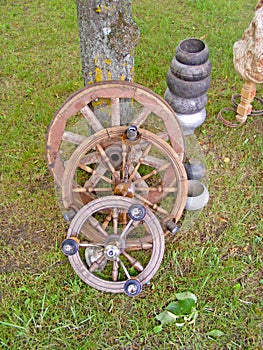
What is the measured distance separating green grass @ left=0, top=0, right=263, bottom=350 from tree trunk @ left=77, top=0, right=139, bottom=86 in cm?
92

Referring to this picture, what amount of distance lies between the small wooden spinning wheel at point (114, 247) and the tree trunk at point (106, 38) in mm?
965

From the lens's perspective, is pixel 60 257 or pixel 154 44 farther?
pixel 154 44

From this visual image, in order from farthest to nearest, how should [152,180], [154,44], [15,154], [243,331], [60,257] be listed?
1. [154,44]
2. [15,154]
3. [152,180]
4. [60,257]
5. [243,331]

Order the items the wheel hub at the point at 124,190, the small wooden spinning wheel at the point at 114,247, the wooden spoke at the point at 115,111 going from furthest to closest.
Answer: the wooden spoke at the point at 115,111, the wheel hub at the point at 124,190, the small wooden spinning wheel at the point at 114,247

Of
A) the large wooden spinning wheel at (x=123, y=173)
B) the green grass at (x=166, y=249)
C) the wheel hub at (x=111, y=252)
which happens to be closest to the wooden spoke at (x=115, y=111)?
the large wooden spinning wheel at (x=123, y=173)

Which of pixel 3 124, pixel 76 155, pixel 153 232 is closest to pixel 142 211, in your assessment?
pixel 153 232

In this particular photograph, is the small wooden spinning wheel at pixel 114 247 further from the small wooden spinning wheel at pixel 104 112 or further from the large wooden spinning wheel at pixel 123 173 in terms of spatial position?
the small wooden spinning wheel at pixel 104 112

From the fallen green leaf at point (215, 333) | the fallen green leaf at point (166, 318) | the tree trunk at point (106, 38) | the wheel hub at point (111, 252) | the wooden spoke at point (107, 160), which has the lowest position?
the fallen green leaf at point (215, 333)

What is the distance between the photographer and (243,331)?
81.9 inches

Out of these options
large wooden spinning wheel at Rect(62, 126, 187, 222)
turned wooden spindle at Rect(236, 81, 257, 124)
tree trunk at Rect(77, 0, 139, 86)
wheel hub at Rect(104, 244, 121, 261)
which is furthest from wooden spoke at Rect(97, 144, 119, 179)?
turned wooden spindle at Rect(236, 81, 257, 124)

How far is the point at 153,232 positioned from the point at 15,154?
150cm

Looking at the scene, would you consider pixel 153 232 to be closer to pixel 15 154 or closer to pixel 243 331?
pixel 243 331

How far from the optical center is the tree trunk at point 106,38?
226cm

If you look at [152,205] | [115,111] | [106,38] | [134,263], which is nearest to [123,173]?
[152,205]
